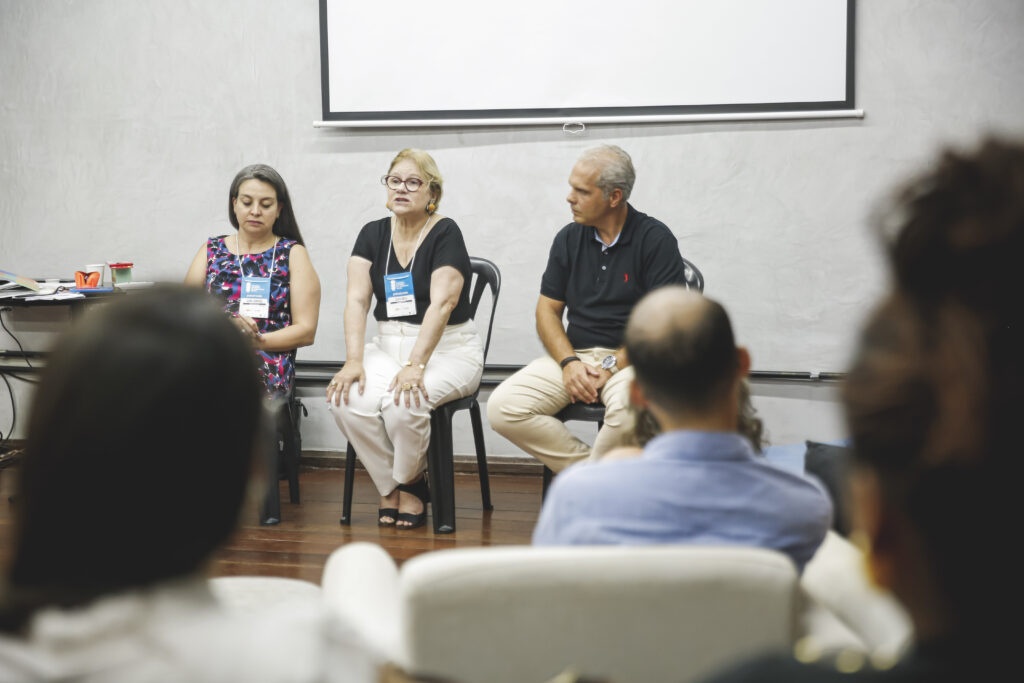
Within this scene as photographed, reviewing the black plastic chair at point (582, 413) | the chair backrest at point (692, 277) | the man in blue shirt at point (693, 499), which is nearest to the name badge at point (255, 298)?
the black plastic chair at point (582, 413)

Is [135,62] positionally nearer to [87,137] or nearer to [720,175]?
[87,137]

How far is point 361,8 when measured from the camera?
4211 mm

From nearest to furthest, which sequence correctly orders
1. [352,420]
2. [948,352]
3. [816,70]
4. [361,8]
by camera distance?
[948,352]
[352,420]
[816,70]
[361,8]

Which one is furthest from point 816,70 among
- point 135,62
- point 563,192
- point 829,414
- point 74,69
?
point 74,69

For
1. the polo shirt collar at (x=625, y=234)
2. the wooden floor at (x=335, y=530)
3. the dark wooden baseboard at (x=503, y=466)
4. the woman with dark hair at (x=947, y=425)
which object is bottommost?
the wooden floor at (x=335, y=530)

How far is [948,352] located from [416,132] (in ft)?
13.0

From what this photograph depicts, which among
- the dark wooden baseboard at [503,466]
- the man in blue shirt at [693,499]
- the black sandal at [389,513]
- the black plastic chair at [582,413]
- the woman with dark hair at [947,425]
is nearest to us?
the woman with dark hair at [947,425]

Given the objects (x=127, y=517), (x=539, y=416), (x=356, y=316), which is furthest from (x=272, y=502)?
(x=127, y=517)

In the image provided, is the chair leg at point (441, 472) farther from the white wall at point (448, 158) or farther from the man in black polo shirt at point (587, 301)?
the white wall at point (448, 158)

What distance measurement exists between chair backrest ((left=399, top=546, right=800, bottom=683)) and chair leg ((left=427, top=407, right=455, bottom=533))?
234cm

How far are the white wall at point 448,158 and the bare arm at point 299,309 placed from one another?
81 centimetres

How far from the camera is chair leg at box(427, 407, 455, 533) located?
330cm

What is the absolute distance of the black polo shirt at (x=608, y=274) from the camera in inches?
133

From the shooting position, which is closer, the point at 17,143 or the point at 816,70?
the point at 816,70
